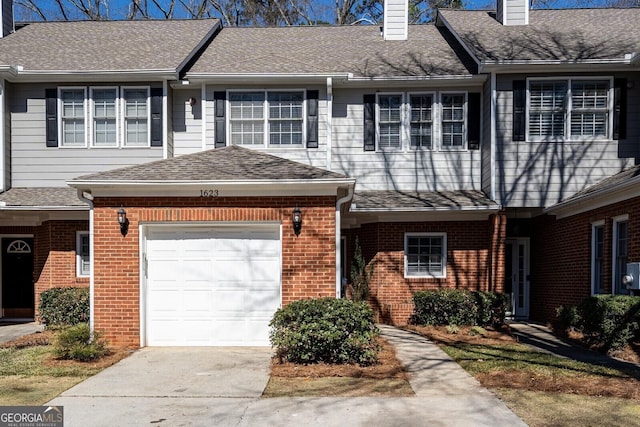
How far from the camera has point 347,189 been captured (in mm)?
10164

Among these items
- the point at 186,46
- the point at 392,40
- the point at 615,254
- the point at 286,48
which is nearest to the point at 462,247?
the point at 615,254

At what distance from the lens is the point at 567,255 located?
13250 millimetres

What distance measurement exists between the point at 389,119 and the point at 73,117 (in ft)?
26.7

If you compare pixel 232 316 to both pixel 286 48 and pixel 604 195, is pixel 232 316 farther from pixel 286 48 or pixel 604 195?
pixel 286 48

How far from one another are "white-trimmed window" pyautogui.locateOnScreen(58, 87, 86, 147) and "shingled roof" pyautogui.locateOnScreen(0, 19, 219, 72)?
24.9 inches

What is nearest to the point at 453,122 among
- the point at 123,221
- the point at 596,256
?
the point at 596,256

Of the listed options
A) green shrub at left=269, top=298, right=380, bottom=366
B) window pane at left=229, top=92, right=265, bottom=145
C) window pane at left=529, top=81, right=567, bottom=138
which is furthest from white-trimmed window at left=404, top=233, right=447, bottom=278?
green shrub at left=269, top=298, right=380, bottom=366

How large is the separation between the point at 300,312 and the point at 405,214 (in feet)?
18.9

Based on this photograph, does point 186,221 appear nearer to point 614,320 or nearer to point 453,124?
point 453,124

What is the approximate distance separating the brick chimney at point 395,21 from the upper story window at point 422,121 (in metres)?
2.93

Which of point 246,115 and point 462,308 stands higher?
point 246,115

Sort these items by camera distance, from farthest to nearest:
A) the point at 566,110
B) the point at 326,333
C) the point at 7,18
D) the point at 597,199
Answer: the point at 7,18 < the point at 566,110 < the point at 597,199 < the point at 326,333

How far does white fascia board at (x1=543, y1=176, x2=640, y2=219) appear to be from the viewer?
10.0 m

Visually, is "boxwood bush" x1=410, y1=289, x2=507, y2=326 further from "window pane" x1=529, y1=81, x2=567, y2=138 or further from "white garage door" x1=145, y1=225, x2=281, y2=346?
"white garage door" x1=145, y1=225, x2=281, y2=346
